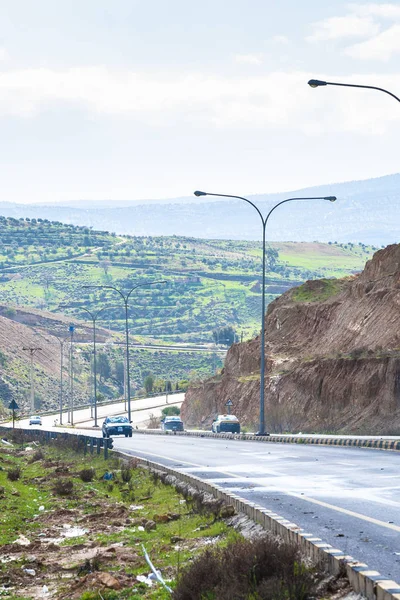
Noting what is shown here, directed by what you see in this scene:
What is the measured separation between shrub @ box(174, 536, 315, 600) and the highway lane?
0.90 m

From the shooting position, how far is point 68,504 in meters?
23.9

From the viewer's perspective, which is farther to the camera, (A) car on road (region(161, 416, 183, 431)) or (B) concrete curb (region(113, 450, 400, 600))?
(A) car on road (region(161, 416, 183, 431))

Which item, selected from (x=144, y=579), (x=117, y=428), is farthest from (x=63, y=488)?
(x=117, y=428)

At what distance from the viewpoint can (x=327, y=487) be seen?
20016 millimetres

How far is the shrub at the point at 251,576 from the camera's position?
9578 mm

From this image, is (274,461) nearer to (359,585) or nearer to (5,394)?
(359,585)

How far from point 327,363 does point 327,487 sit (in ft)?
133

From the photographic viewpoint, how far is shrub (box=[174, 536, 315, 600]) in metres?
9.58

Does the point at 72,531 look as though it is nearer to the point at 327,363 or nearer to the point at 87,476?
the point at 87,476

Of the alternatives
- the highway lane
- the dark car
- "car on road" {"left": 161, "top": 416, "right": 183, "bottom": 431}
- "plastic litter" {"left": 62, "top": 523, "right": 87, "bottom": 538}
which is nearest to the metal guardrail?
the highway lane

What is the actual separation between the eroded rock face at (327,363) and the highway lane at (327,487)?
1592 cm

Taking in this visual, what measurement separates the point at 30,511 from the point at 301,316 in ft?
187

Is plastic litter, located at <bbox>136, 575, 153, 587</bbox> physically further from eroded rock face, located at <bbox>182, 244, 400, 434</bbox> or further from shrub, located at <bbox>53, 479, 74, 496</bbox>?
eroded rock face, located at <bbox>182, 244, 400, 434</bbox>

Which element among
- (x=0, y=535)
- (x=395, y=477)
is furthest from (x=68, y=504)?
(x=395, y=477)
